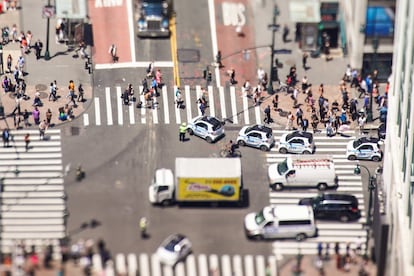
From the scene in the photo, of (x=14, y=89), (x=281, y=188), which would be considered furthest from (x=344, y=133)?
(x=14, y=89)

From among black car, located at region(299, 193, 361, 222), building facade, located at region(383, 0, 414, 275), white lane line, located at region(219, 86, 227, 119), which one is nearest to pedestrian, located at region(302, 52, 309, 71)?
white lane line, located at region(219, 86, 227, 119)

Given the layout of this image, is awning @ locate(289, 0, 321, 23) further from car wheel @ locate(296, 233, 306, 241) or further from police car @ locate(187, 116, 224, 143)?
car wheel @ locate(296, 233, 306, 241)

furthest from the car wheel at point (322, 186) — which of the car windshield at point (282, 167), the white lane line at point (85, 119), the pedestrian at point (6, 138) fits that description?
the pedestrian at point (6, 138)

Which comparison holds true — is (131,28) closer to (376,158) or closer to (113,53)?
(113,53)

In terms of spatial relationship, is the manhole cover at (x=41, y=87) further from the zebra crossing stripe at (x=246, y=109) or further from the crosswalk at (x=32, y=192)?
the zebra crossing stripe at (x=246, y=109)

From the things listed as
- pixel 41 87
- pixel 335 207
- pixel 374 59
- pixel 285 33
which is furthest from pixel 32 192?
pixel 374 59
